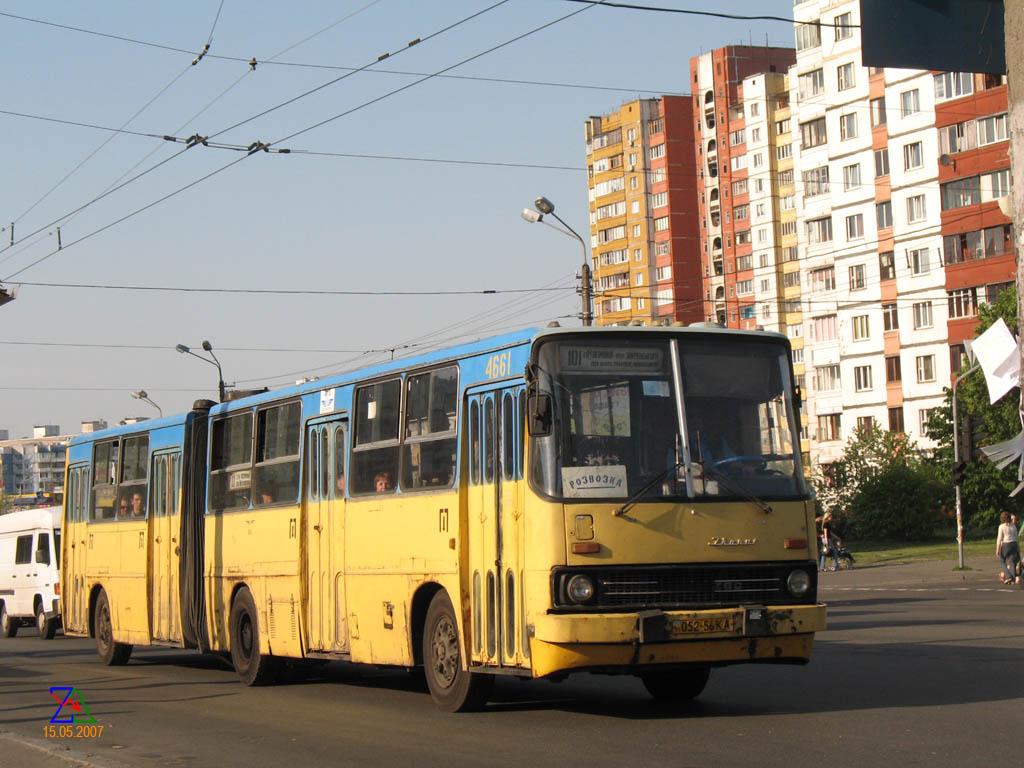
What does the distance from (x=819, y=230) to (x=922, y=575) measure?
50037mm

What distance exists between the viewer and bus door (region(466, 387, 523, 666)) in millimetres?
11617

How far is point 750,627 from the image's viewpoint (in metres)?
11.2

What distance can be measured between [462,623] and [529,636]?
115cm

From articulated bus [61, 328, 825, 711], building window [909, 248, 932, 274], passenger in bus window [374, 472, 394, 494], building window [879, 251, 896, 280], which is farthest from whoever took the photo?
building window [879, 251, 896, 280]


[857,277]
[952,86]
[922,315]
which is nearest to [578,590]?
[952,86]

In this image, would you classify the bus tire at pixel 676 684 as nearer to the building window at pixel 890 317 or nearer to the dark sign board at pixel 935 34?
the dark sign board at pixel 935 34

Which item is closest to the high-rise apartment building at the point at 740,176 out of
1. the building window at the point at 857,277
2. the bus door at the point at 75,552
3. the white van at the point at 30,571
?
the building window at the point at 857,277

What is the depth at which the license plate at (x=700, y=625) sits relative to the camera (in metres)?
11.0

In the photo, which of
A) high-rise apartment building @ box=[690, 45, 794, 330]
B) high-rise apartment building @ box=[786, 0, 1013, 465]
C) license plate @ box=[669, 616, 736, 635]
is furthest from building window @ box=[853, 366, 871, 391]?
license plate @ box=[669, 616, 736, 635]

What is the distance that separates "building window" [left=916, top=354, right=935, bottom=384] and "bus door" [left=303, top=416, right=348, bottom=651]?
6595 cm

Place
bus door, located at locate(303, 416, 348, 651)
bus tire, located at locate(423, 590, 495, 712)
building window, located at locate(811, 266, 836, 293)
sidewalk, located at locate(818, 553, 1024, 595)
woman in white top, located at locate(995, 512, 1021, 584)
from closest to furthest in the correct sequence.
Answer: bus tire, located at locate(423, 590, 495, 712)
bus door, located at locate(303, 416, 348, 651)
woman in white top, located at locate(995, 512, 1021, 584)
sidewalk, located at locate(818, 553, 1024, 595)
building window, located at locate(811, 266, 836, 293)

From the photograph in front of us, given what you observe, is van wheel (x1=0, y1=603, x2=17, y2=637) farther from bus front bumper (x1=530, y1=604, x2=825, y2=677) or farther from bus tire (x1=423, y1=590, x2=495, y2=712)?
bus front bumper (x1=530, y1=604, x2=825, y2=677)

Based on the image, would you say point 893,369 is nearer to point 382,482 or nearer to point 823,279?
point 823,279

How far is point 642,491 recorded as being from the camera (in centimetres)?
1128
